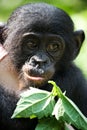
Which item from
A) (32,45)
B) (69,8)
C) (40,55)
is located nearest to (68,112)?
(40,55)

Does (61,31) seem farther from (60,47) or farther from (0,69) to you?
(0,69)

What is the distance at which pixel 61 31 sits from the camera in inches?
248

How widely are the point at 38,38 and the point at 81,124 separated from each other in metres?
1.33

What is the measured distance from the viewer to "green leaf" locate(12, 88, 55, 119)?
5.16 metres


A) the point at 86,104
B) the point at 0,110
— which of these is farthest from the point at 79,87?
the point at 0,110

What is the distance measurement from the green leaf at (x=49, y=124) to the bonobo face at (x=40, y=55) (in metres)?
0.58

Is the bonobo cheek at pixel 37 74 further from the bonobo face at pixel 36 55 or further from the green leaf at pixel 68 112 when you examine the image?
the green leaf at pixel 68 112

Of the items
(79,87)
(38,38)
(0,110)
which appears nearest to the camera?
(0,110)

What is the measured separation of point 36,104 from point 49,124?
229 millimetres

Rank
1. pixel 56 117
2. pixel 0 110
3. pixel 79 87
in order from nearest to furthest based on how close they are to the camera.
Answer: pixel 56 117
pixel 0 110
pixel 79 87

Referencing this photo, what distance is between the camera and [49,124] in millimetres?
5309

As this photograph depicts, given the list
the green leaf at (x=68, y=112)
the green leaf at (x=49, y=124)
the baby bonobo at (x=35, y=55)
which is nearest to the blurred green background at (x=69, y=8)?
the baby bonobo at (x=35, y=55)

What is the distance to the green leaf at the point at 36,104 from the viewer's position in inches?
203

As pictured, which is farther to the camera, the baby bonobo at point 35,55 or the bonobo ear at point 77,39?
the bonobo ear at point 77,39
